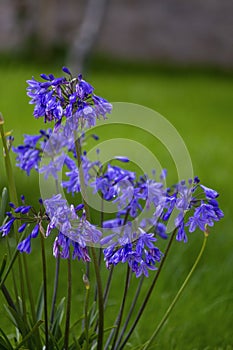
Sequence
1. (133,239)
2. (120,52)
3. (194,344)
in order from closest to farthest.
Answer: (133,239) < (194,344) < (120,52)

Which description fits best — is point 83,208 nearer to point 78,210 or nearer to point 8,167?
point 78,210

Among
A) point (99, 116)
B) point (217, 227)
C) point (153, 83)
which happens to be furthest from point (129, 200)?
point (153, 83)

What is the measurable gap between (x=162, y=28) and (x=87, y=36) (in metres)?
3.20

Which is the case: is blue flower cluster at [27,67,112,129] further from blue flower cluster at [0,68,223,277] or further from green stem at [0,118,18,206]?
green stem at [0,118,18,206]

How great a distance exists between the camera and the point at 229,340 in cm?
267

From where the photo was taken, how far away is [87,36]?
1108 cm

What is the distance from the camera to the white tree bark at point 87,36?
10.7m

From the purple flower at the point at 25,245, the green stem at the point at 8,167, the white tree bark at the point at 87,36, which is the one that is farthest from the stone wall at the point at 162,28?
the purple flower at the point at 25,245

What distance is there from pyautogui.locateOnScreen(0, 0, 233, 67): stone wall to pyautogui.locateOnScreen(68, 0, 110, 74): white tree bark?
2049 mm

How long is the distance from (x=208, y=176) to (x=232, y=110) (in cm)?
426

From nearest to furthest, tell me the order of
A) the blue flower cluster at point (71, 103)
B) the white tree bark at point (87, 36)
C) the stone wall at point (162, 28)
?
the blue flower cluster at point (71, 103)
the white tree bark at point (87, 36)
the stone wall at point (162, 28)

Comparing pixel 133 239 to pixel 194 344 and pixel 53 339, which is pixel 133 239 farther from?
pixel 194 344

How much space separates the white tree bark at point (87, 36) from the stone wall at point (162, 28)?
6.72ft

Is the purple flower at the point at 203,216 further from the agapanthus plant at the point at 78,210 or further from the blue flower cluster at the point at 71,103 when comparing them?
the blue flower cluster at the point at 71,103
